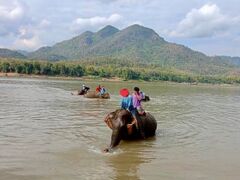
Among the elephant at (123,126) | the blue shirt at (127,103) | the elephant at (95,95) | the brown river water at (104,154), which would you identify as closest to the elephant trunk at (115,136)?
the elephant at (123,126)

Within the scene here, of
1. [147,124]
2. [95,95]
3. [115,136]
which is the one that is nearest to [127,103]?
[115,136]

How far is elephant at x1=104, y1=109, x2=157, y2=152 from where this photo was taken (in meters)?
15.9

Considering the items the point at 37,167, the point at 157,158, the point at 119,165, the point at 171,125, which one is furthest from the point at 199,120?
the point at 37,167

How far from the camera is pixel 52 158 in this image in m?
14.6

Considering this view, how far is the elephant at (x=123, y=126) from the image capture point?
15875mm

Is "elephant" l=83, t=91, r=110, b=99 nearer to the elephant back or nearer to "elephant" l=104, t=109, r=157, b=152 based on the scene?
the elephant back

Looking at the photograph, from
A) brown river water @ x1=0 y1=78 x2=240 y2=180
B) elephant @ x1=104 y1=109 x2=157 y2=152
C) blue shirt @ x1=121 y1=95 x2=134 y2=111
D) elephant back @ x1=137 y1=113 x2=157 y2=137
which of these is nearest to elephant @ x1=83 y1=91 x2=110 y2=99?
brown river water @ x1=0 y1=78 x2=240 y2=180

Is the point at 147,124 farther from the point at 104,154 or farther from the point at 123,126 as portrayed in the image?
the point at 104,154

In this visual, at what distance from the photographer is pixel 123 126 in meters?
16.2

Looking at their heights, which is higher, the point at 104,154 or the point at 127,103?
the point at 127,103

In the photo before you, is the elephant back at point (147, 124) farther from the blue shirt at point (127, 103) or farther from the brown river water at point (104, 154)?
the blue shirt at point (127, 103)

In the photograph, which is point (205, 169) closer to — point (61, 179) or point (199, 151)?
point (199, 151)

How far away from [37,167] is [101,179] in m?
2.43

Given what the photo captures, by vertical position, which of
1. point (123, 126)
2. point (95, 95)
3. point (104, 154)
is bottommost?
point (104, 154)
